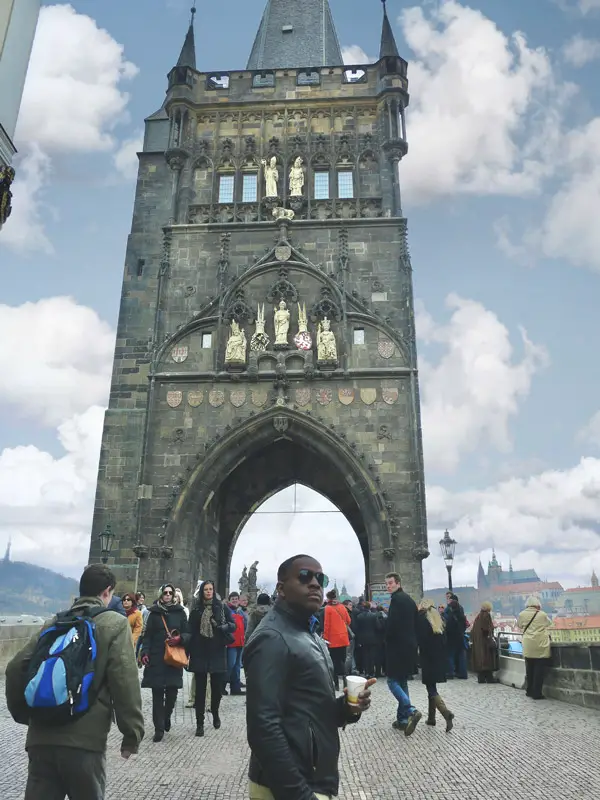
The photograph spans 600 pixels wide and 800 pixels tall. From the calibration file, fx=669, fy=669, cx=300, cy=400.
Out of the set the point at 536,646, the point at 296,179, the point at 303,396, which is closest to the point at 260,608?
the point at 536,646

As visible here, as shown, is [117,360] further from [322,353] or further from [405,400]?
[405,400]

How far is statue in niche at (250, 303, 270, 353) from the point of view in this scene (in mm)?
19812

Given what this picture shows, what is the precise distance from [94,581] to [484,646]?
10.2m

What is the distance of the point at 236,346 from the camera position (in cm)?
1978

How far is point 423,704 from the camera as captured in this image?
8.98 meters

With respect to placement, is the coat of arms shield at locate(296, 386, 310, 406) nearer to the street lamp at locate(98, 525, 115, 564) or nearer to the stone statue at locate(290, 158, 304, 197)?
the street lamp at locate(98, 525, 115, 564)

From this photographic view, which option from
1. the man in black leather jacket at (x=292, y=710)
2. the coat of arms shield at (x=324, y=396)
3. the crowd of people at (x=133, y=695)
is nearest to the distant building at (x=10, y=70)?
the crowd of people at (x=133, y=695)

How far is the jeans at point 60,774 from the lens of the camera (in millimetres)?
2770

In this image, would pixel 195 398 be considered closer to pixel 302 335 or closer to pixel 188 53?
pixel 302 335

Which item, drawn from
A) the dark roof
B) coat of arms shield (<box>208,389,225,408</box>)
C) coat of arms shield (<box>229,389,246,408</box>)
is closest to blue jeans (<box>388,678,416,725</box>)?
coat of arms shield (<box>229,389,246,408</box>)

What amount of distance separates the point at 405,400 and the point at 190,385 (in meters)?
6.29

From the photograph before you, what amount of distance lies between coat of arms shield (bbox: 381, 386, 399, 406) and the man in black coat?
1252 cm

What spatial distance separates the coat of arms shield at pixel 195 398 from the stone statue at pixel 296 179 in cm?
739

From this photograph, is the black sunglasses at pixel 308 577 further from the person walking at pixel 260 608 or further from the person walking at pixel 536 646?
the person walking at pixel 260 608
